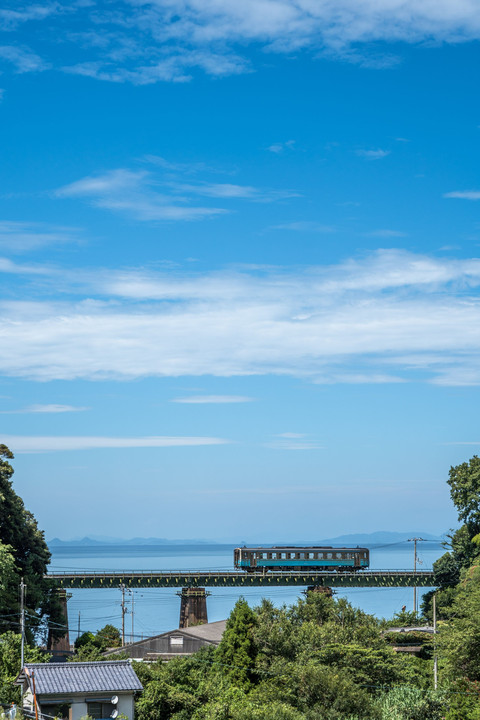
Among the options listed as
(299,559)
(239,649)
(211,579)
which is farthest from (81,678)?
(299,559)

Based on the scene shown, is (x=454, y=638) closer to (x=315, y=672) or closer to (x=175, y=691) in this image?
(x=315, y=672)

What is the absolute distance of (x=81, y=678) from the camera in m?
35.3

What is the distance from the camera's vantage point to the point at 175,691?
42125 millimetres

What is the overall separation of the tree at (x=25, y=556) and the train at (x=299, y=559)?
31455 millimetres

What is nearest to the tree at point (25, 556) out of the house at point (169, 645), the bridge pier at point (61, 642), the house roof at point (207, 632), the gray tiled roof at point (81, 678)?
the bridge pier at point (61, 642)

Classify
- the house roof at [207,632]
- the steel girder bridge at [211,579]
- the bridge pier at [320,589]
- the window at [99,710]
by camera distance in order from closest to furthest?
the window at [99,710]
the house roof at [207,632]
the bridge pier at [320,589]
the steel girder bridge at [211,579]

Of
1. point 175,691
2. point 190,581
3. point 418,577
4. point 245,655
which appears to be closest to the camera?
point 175,691

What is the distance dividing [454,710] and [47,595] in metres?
38.6

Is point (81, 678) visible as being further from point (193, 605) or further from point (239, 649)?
point (193, 605)

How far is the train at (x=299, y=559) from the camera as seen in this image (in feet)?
339

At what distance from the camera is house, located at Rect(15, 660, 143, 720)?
113 feet

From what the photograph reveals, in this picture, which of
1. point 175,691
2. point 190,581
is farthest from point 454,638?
point 190,581

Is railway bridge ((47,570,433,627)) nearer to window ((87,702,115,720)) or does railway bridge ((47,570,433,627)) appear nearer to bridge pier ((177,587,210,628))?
bridge pier ((177,587,210,628))

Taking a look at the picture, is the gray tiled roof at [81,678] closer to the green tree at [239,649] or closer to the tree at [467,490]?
the green tree at [239,649]
